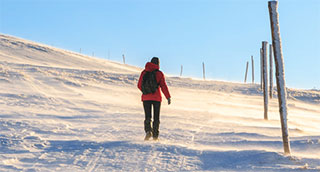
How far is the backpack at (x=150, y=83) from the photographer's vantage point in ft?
28.5

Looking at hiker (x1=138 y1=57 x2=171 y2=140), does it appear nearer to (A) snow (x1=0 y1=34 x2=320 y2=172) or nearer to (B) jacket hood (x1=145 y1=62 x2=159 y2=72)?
(B) jacket hood (x1=145 y1=62 x2=159 y2=72)

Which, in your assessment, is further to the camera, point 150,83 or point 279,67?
point 150,83

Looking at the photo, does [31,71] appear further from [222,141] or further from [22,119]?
[222,141]

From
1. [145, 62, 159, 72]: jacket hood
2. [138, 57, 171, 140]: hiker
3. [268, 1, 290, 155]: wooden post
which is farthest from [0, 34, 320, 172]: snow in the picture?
[145, 62, 159, 72]: jacket hood

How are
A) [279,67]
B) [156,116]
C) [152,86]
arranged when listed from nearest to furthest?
[279,67]
[152,86]
[156,116]

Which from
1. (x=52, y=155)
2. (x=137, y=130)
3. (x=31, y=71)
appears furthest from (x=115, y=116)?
(x=31, y=71)

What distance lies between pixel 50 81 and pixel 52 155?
51.5 ft

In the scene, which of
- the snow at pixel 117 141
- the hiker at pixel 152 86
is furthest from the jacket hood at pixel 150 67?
the snow at pixel 117 141

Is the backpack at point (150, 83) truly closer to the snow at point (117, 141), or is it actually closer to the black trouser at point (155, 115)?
the black trouser at point (155, 115)

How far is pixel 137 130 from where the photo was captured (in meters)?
10.8

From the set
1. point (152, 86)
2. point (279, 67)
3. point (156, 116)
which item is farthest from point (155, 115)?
point (279, 67)

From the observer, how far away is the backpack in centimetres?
867

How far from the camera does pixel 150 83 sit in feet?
28.5

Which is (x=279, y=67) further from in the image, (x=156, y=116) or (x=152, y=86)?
(x=156, y=116)
